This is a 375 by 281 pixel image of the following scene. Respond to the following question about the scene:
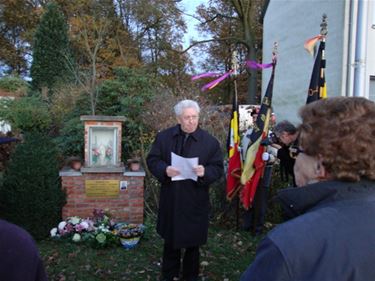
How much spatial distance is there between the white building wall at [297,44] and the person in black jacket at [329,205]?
9.36 metres

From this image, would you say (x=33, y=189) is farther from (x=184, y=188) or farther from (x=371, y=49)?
(x=371, y=49)

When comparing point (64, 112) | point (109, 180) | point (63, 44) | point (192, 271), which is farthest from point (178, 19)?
point (192, 271)

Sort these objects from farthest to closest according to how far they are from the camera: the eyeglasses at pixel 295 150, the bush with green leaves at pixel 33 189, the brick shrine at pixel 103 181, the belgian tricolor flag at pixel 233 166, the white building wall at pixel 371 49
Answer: the white building wall at pixel 371 49 → the brick shrine at pixel 103 181 → the belgian tricolor flag at pixel 233 166 → the bush with green leaves at pixel 33 189 → the eyeglasses at pixel 295 150

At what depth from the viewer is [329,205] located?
120cm

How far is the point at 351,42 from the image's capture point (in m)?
4.78

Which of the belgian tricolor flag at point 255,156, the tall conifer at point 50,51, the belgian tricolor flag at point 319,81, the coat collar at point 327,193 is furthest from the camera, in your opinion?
the tall conifer at point 50,51

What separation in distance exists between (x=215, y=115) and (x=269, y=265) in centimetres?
768

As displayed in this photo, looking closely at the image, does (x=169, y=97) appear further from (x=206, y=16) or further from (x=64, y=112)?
(x=206, y=16)

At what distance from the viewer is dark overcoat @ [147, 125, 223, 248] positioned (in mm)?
3668

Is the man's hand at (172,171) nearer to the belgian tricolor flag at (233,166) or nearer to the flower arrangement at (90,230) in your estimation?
the flower arrangement at (90,230)

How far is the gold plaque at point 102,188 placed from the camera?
5699mm

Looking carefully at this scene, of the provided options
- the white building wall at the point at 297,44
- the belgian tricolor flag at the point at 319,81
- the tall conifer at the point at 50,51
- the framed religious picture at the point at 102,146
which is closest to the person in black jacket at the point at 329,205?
the belgian tricolor flag at the point at 319,81

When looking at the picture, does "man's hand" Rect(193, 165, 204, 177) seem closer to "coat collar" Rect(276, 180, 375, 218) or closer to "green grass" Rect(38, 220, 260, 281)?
"green grass" Rect(38, 220, 260, 281)

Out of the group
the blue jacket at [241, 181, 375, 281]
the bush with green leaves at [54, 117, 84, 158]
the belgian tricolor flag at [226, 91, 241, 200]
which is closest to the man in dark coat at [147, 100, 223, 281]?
the belgian tricolor flag at [226, 91, 241, 200]
